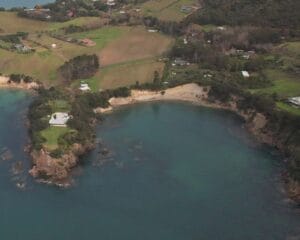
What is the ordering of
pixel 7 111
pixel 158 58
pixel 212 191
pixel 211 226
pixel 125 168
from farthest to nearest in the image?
pixel 158 58
pixel 7 111
pixel 125 168
pixel 212 191
pixel 211 226

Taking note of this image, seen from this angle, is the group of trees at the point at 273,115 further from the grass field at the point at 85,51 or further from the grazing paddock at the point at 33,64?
the grazing paddock at the point at 33,64

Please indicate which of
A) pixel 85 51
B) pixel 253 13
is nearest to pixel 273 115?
pixel 253 13

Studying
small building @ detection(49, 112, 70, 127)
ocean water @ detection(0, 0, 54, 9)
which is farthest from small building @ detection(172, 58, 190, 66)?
ocean water @ detection(0, 0, 54, 9)

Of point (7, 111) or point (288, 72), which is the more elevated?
point (288, 72)

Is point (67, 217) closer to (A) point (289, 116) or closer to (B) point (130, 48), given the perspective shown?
(A) point (289, 116)

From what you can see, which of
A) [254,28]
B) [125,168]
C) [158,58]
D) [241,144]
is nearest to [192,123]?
[241,144]

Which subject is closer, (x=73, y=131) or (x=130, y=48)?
(x=73, y=131)
